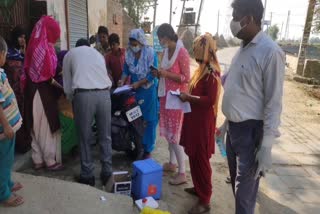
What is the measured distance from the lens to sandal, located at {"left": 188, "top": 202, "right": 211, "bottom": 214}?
3.13 meters

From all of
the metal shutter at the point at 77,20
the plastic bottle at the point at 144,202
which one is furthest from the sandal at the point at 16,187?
the metal shutter at the point at 77,20

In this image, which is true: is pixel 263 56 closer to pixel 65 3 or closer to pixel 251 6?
pixel 251 6

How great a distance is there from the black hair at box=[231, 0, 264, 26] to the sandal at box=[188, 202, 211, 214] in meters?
1.95

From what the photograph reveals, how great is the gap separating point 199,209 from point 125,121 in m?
1.49

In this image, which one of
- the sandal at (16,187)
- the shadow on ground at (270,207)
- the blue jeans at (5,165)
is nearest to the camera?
the blue jeans at (5,165)

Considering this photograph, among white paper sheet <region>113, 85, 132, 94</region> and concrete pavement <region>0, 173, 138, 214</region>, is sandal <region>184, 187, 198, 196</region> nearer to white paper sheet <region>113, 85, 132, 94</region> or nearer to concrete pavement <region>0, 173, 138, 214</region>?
concrete pavement <region>0, 173, 138, 214</region>

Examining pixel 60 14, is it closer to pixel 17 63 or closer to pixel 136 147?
pixel 17 63

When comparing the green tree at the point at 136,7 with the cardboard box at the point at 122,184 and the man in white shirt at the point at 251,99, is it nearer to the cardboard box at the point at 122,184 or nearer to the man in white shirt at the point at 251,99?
the cardboard box at the point at 122,184

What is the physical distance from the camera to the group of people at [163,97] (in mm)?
2141

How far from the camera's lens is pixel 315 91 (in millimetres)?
11555

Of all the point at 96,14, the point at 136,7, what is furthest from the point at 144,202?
the point at 136,7

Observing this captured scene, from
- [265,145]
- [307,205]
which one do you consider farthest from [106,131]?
[307,205]

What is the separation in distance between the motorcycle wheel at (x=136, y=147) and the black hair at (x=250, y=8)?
2.37 meters

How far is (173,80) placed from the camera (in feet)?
12.0
